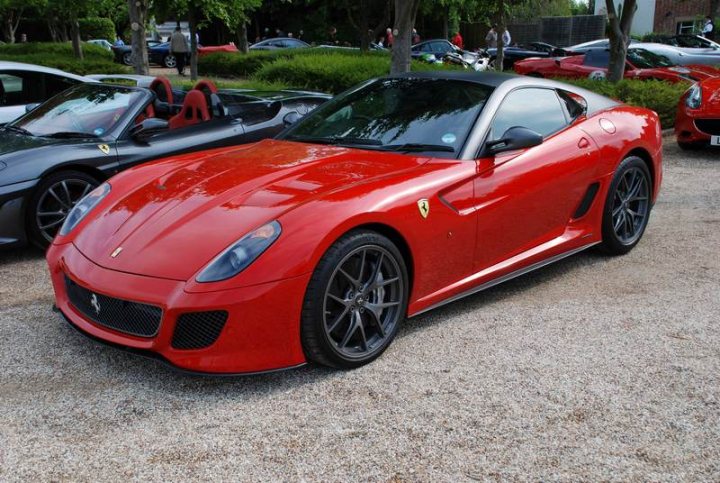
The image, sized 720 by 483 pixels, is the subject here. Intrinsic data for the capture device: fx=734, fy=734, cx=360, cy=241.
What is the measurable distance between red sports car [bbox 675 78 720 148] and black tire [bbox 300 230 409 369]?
6626mm

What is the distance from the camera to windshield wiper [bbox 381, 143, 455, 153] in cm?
401

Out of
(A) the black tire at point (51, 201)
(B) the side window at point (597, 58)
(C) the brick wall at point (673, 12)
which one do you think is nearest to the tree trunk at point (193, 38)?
(B) the side window at point (597, 58)

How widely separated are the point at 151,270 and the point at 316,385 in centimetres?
88

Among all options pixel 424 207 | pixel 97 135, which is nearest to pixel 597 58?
pixel 97 135

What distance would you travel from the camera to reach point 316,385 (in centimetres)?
328

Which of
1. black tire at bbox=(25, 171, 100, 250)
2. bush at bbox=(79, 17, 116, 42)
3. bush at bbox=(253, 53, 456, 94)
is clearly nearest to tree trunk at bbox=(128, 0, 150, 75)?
bush at bbox=(253, 53, 456, 94)

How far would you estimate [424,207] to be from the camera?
3.61m

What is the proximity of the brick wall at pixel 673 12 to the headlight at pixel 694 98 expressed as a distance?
3516cm

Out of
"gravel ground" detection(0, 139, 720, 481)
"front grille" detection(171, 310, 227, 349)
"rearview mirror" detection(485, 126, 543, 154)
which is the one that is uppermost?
"rearview mirror" detection(485, 126, 543, 154)

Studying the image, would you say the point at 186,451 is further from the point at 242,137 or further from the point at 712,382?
the point at 242,137

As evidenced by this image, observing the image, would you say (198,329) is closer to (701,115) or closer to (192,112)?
(192,112)

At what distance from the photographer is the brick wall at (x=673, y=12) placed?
4009cm

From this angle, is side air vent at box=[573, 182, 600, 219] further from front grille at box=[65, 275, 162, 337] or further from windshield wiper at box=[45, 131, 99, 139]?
windshield wiper at box=[45, 131, 99, 139]

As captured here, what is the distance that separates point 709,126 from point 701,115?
0.17 m
